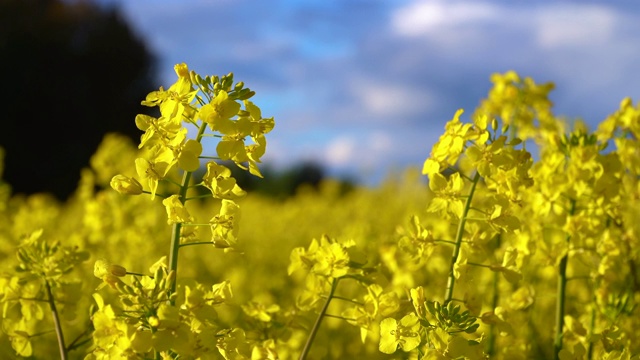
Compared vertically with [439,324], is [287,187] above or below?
above

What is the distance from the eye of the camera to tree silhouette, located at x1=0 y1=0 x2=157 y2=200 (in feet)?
66.7

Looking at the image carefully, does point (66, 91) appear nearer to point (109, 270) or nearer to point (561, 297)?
point (561, 297)

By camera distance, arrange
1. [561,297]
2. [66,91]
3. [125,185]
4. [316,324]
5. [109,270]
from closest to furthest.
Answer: [109,270]
[125,185]
[316,324]
[561,297]
[66,91]

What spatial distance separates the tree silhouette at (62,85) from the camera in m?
20.3

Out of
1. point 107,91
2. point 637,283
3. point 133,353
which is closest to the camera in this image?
point 133,353

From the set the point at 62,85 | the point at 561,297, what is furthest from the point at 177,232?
the point at 62,85

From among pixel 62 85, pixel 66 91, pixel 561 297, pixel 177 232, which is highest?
pixel 62 85

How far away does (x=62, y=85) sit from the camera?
21.2 m

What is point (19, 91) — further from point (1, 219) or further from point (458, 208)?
point (458, 208)

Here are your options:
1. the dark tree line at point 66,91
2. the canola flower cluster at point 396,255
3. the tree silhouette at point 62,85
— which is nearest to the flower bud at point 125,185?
the canola flower cluster at point 396,255

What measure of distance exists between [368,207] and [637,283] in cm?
762

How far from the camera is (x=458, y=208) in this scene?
2.18 metres

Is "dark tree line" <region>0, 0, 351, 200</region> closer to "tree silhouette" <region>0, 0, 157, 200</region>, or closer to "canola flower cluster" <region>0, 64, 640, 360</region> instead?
"tree silhouette" <region>0, 0, 157, 200</region>

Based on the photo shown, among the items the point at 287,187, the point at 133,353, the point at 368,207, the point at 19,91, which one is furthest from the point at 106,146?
the point at 19,91
